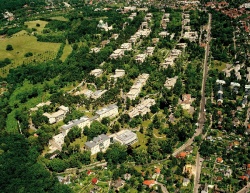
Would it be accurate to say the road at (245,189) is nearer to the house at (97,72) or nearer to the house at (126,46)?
the house at (97,72)

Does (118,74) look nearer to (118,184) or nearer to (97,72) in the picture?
(97,72)

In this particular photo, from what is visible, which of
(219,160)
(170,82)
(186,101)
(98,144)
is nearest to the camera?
(219,160)

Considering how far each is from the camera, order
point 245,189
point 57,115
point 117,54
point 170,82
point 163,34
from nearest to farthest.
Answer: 1. point 245,189
2. point 57,115
3. point 170,82
4. point 117,54
5. point 163,34

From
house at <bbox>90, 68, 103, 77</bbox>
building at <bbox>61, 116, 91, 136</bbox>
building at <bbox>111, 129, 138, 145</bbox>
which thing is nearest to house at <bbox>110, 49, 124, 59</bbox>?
house at <bbox>90, 68, 103, 77</bbox>

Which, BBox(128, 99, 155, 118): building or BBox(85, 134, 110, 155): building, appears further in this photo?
BBox(128, 99, 155, 118): building

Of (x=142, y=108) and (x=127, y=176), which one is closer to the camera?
(x=127, y=176)

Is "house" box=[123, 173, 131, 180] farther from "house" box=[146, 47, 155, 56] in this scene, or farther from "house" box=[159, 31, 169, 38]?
"house" box=[159, 31, 169, 38]

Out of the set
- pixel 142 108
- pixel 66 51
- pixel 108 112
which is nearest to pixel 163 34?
pixel 66 51
